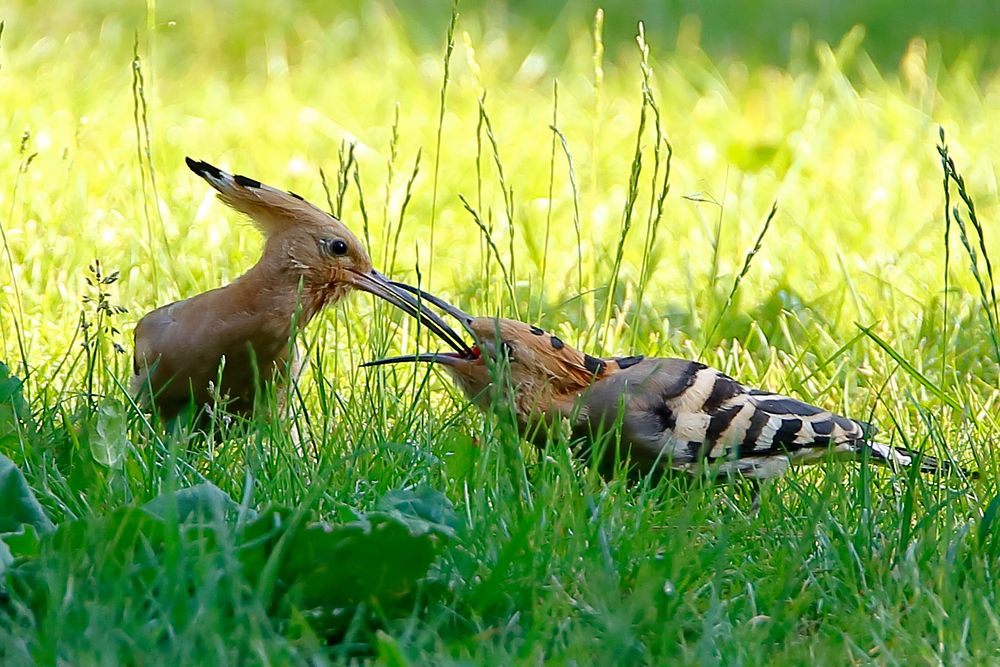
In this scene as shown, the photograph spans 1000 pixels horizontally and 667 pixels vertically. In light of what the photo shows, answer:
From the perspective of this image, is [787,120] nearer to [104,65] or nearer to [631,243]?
[631,243]

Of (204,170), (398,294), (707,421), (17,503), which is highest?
(204,170)

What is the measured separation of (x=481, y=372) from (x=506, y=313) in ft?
3.19

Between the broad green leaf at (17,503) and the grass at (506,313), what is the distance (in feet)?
0.47

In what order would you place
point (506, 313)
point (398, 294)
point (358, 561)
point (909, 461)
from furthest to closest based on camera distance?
1. point (506, 313)
2. point (398, 294)
3. point (909, 461)
4. point (358, 561)

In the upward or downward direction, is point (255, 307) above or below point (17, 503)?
above

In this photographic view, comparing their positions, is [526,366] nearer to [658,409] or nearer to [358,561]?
[658,409]

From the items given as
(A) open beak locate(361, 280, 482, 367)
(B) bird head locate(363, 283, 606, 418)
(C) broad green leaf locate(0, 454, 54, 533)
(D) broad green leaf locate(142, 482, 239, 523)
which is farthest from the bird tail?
(C) broad green leaf locate(0, 454, 54, 533)

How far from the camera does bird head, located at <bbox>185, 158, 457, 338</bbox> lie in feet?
13.8

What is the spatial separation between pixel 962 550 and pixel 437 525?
1.03 m

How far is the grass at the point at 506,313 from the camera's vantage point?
265 centimetres

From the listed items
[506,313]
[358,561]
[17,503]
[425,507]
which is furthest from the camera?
[506,313]

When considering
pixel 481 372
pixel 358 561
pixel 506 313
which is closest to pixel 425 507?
pixel 358 561

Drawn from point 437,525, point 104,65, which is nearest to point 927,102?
point 104,65

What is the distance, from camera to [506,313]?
4926mm
